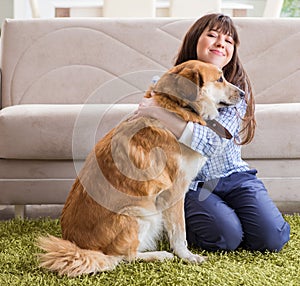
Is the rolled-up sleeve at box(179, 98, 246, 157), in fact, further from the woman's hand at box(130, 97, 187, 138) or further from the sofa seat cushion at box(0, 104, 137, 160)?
the sofa seat cushion at box(0, 104, 137, 160)

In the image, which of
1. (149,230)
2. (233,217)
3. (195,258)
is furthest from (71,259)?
A: (233,217)

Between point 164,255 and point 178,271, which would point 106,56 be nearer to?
point 164,255

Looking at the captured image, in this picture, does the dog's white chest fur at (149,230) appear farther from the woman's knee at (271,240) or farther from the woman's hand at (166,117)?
the woman's knee at (271,240)

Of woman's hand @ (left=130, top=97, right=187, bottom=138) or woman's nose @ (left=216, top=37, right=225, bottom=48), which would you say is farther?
woman's nose @ (left=216, top=37, right=225, bottom=48)

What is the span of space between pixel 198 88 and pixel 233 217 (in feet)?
1.79

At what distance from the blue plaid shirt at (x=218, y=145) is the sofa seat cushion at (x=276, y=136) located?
300 millimetres

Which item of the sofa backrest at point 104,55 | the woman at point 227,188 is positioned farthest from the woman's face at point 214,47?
the sofa backrest at point 104,55

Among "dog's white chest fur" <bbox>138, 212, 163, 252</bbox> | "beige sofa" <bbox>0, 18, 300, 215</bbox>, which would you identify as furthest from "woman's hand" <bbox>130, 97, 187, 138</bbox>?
"beige sofa" <bbox>0, 18, 300, 215</bbox>

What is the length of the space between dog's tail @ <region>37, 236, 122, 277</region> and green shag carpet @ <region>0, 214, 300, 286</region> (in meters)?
0.02

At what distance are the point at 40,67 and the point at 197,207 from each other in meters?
1.42

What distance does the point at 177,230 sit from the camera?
6.61ft

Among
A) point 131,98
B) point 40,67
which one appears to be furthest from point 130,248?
point 40,67

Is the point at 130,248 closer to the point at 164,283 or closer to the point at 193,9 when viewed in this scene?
the point at 164,283

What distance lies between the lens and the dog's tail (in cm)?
184
